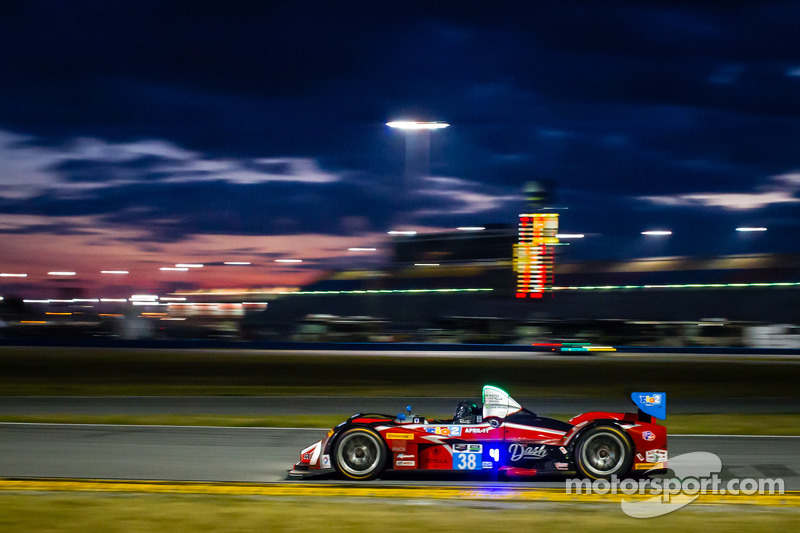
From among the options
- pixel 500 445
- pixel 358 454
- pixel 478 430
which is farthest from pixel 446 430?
pixel 358 454

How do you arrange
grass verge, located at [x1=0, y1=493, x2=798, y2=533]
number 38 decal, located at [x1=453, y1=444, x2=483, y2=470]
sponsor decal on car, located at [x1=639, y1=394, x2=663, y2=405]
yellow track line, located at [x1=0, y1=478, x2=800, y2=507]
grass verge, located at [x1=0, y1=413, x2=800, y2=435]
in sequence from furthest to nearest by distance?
1. grass verge, located at [x1=0, y1=413, x2=800, y2=435]
2. sponsor decal on car, located at [x1=639, y1=394, x2=663, y2=405]
3. number 38 decal, located at [x1=453, y1=444, x2=483, y2=470]
4. yellow track line, located at [x1=0, y1=478, x2=800, y2=507]
5. grass verge, located at [x1=0, y1=493, x2=798, y2=533]

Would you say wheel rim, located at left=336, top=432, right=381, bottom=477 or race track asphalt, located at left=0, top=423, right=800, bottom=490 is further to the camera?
race track asphalt, located at left=0, top=423, right=800, bottom=490

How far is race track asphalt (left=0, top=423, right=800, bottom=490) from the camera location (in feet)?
27.3

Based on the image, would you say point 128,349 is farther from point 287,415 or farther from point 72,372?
point 287,415

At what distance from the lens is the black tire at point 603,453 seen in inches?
305

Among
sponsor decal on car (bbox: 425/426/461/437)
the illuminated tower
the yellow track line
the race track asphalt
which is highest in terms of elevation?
the illuminated tower

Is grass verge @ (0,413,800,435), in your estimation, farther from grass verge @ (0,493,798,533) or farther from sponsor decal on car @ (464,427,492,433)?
grass verge @ (0,493,798,533)

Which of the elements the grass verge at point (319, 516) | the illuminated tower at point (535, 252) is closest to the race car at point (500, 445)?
the grass verge at point (319, 516)

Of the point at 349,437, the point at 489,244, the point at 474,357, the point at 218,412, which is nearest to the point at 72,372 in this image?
the point at 218,412

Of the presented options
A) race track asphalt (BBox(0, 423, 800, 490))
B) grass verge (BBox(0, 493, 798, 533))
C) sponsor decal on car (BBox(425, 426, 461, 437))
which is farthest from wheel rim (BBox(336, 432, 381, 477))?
grass verge (BBox(0, 493, 798, 533))

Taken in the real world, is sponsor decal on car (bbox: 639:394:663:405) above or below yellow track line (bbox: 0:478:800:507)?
above

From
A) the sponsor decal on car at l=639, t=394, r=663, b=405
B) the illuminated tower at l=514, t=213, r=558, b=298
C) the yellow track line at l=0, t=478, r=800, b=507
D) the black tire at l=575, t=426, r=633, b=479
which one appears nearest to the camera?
the yellow track line at l=0, t=478, r=800, b=507

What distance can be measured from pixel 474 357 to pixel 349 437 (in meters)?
26.6

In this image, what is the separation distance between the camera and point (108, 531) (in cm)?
553
